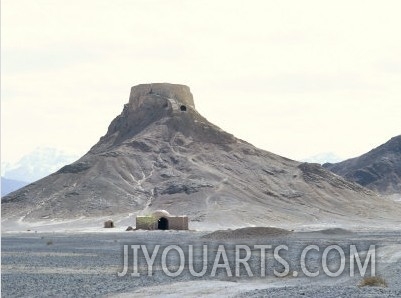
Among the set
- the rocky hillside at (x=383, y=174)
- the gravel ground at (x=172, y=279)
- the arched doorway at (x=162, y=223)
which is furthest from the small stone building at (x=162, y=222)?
the rocky hillside at (x=383, y=174)

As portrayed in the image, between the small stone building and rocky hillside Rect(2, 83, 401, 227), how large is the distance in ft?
36.9

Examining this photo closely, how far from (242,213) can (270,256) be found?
210ft

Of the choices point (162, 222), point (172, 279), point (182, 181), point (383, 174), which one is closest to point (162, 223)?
point (162, 222)

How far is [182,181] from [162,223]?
31.1 meters

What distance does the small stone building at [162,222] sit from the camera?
291 ft

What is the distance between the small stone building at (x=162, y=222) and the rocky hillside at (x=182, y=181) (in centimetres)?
1123

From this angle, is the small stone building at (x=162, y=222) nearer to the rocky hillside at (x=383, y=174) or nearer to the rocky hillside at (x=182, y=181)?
the rocky hillside at (x=182, y=181)

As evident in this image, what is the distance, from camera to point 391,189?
602ft

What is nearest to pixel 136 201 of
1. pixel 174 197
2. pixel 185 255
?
pixel 174 197

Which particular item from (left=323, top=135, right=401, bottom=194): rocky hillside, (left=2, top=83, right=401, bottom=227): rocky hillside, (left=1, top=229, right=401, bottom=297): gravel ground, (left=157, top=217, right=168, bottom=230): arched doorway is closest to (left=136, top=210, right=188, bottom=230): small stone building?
(left=157, top=217, right=168, bottom=230): arched doorway

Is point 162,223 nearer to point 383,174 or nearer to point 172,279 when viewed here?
point 172,279

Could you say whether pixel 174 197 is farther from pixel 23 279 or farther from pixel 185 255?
pixel 23 279

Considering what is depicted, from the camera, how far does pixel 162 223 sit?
90.2 metres

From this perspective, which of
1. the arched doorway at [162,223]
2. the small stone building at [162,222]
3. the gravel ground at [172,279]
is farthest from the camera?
the arched doorway at [162,223]
